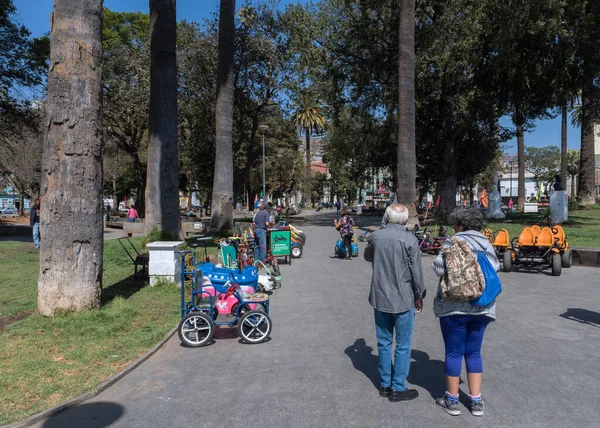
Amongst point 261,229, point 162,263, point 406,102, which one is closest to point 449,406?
point 162,263

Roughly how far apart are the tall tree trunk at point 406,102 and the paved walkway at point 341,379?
1021 centimetres

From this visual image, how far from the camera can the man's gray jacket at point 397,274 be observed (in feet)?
13.5

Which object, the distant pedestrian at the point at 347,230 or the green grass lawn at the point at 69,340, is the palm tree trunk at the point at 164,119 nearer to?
the green grass lawn at the point at 69,340

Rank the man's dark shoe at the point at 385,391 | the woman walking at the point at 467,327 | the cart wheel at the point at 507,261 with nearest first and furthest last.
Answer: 1. the woman walking at the point at 467,327
2. the man's dark shoe at the point at 385,391
3. the cart wheel at the point at 507,261

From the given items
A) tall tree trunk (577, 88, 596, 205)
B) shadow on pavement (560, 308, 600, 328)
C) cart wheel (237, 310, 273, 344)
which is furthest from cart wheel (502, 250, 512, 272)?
tall tree trunk (577, 88, 596, 205)

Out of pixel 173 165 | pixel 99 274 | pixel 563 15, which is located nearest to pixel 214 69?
pixel 173 165

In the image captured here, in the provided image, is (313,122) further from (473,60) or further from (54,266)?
(54,266)

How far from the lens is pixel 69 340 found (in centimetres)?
591

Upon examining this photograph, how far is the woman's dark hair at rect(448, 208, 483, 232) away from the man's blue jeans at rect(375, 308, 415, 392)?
880 millimetres

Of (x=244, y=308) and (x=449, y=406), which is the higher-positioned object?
(x=244, y=308)

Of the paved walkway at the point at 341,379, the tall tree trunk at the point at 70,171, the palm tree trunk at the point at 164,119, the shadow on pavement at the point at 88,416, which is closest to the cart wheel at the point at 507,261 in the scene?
the paved walkway at the point at 341,379

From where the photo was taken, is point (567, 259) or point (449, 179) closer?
point (567, 259)

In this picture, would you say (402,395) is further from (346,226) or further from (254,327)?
(346,226)

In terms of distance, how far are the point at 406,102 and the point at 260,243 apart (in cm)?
848
